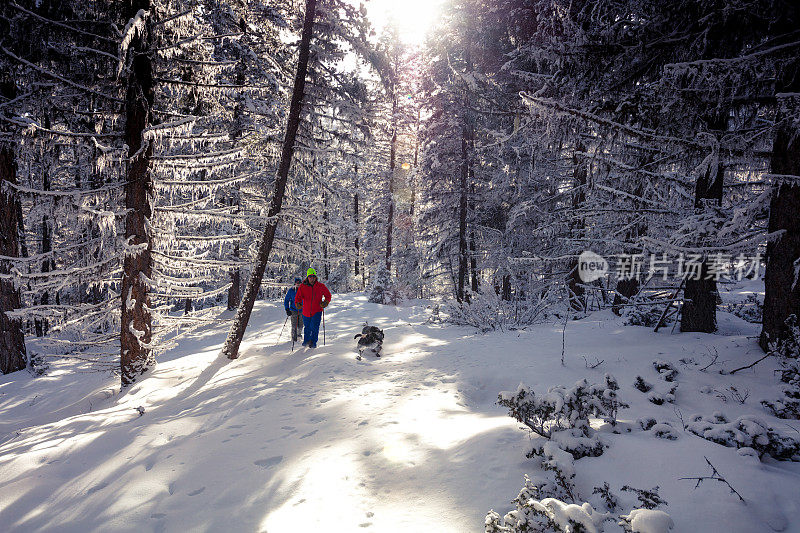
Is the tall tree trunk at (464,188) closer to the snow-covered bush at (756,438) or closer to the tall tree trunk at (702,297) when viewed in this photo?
the tall tree trunk at (702,297)

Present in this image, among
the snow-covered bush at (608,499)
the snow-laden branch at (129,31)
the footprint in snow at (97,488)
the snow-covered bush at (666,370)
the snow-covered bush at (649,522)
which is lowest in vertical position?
the footprint in snow at (97,488)

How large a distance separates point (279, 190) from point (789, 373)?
10.8 m

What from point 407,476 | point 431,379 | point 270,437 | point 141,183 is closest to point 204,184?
point 141,183

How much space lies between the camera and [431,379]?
23.2ft

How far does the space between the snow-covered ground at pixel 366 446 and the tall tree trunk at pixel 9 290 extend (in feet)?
9.54

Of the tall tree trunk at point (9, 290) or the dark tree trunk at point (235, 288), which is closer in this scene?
the tall tree trunk at point (9, 290)

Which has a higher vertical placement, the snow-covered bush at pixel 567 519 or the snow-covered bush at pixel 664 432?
the snow-covered bush at pixel 567 519

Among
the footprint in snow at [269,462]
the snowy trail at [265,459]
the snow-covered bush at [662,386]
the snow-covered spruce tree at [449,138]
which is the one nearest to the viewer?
the snowy trail at [265,459]

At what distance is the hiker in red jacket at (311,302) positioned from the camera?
32.6ft

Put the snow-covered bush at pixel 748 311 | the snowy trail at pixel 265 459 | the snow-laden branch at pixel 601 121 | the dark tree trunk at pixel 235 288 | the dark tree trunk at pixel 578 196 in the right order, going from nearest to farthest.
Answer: the snowy trail at pixel 265 459 → the snow-laden branch at pixel 601 121 → the snow-covered bush at pixel 748 311 → the dark tree trunk at pixel 578 196 → the dark tree trunk at pixel 235 288

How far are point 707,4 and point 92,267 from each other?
494 inches

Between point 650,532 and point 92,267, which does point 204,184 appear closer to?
point 92,267

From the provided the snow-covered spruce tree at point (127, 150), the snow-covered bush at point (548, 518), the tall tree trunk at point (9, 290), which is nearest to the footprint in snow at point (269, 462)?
the snow-covered bush at point (548, 518)

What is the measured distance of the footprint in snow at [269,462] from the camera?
389 centimetres
